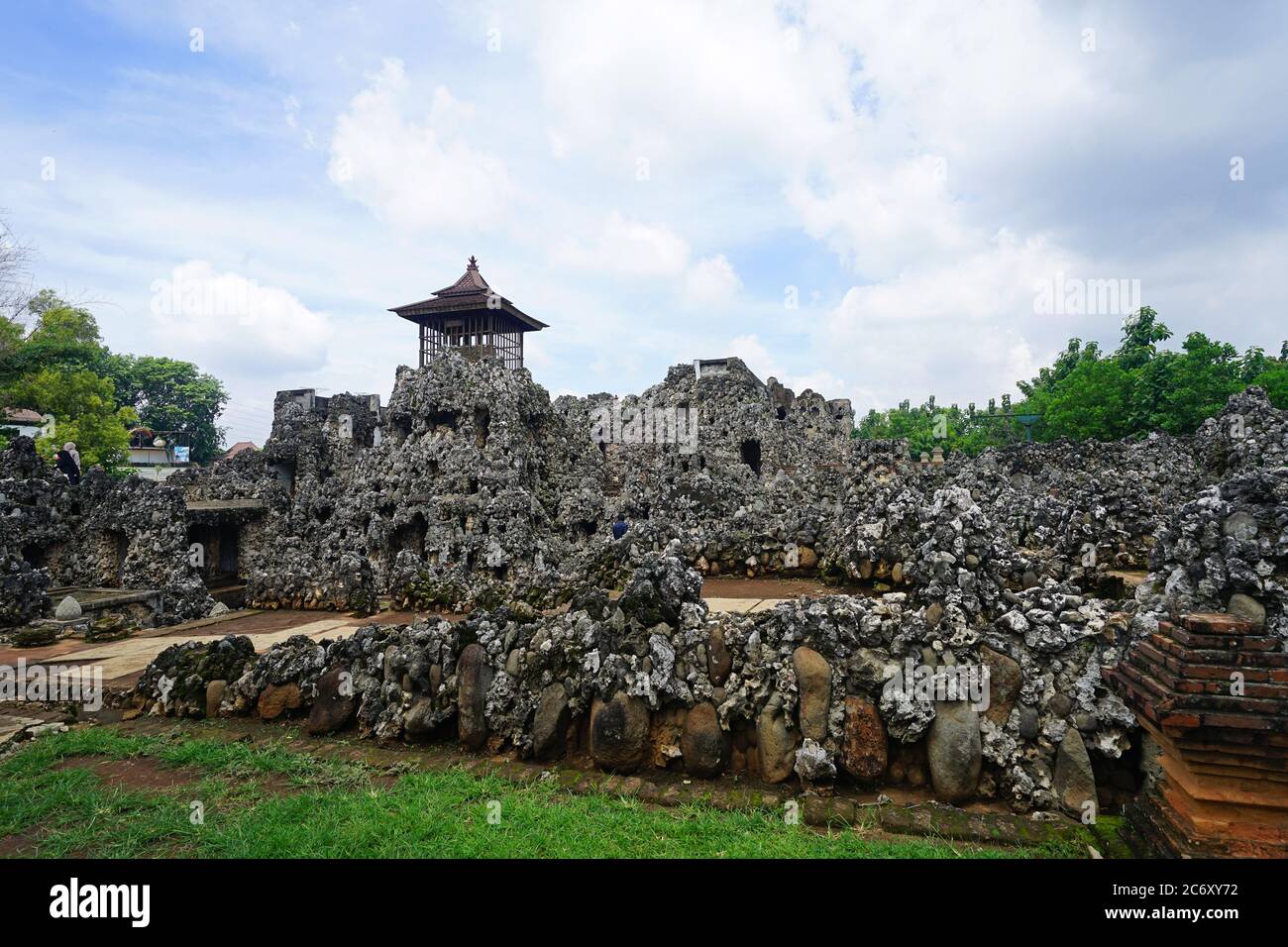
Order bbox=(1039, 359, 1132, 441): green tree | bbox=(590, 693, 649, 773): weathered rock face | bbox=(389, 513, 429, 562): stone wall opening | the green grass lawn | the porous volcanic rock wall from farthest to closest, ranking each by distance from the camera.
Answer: bbox=(1039, 359, 1132, 441): green tree, the porous volcanic rock wall, bbox=(389, 513, 429, 562): stone wall opening, bbox=(590, 693, 649, 773): weathered rock face, the green grass lawn

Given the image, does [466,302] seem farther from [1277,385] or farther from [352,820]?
[1277,385]

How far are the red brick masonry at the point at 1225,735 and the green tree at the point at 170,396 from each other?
219ft

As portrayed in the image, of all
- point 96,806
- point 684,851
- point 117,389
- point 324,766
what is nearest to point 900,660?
point 684,851

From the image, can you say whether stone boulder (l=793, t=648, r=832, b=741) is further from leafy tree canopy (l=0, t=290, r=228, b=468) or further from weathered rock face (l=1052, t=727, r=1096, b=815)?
leafy tree canopy (l=0, t=290, r=228, b=468)

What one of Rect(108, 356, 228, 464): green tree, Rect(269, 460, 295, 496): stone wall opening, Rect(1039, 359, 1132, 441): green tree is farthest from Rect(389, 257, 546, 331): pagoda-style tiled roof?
Rect(108, 356, 228, 464): green tree

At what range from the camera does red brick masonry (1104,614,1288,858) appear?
3182 millimetres

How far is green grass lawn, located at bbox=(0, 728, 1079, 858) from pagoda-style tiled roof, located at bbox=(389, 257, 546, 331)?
2496 centimetres

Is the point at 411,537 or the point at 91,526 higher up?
the point at 91,526

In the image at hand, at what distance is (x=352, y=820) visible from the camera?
422 centimetres

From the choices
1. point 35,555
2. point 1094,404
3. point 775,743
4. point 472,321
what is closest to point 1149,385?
point 1094,404

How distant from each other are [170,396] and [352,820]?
66.2 meters

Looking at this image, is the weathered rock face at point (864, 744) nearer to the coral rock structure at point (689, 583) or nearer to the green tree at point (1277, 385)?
the coral rock structure at point (689, 583)

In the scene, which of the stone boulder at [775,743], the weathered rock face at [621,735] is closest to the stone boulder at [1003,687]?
the stone boulder at [775,743]

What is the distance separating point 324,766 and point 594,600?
2.69 m
